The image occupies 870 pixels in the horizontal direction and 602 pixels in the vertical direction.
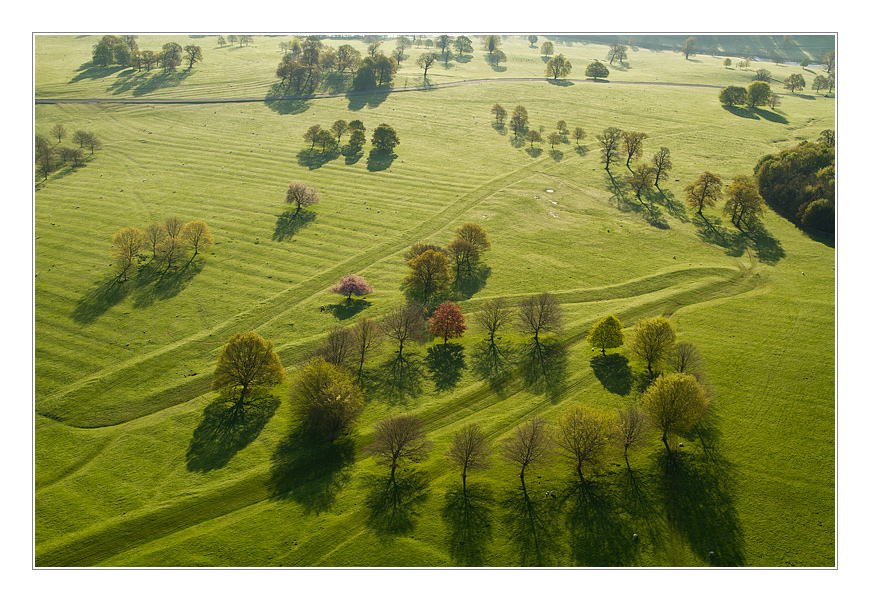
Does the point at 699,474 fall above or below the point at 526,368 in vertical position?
below

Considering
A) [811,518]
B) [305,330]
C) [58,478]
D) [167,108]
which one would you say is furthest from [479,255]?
[167,108]

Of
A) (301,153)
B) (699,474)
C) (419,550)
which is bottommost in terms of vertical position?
(419,550)

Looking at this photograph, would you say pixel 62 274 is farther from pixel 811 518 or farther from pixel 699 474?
pixel 811 518

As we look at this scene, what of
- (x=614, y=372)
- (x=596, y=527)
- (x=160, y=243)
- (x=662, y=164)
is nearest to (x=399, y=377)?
(x=614, y=372)

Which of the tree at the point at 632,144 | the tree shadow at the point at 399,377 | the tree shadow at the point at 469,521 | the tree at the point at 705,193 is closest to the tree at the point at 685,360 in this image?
the tree shadow at the point at 469,521

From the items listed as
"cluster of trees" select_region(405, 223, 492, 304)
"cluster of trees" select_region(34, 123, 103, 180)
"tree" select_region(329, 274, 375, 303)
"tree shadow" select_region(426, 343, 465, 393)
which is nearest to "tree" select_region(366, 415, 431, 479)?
"tree shadow" select_region(426, 343, 465, 393)

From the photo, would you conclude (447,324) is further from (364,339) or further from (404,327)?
(364,339)

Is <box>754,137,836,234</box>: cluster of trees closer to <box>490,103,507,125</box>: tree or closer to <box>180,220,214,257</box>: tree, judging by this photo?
<box>490,103,507,125</box>: tree
